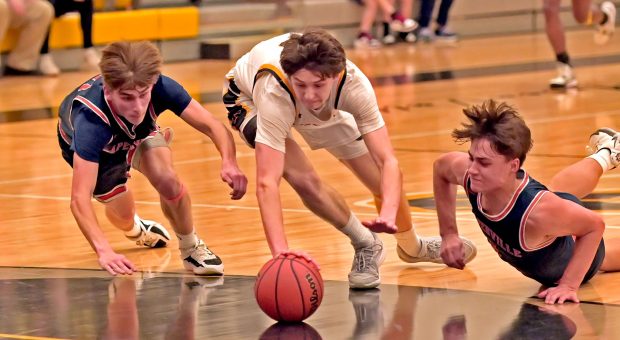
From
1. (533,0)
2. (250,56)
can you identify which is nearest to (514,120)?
(250,56)

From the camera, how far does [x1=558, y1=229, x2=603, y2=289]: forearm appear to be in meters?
5.91

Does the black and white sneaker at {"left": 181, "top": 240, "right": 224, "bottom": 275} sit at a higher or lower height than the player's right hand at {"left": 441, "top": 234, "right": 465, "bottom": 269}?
lower

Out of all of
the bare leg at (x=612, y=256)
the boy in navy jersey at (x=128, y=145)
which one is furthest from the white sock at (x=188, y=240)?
the bare leg at (x=612, y=256)

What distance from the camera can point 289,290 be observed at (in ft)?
18.2

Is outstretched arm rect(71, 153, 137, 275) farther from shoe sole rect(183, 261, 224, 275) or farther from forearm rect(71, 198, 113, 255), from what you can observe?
shoe sole rect(183, 261, 224, 275)

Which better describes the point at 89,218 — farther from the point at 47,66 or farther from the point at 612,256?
the point at 47,66

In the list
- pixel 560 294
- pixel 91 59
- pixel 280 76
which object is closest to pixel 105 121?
pixel 280 76

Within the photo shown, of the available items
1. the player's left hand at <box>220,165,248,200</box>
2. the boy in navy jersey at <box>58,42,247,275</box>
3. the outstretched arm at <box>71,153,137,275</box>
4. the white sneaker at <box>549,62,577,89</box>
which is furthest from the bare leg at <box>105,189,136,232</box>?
the white sneaker at <box>549,62,577,89</box>

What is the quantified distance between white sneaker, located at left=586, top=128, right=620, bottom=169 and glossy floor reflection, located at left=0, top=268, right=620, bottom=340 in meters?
1.30

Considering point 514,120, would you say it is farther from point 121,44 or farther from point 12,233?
point 12,233

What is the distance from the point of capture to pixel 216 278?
262 inches

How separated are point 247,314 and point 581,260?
4.78ft

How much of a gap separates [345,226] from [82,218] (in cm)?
125

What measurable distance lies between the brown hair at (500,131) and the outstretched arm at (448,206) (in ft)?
1.28
